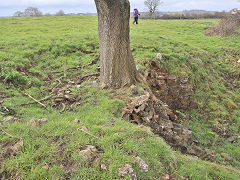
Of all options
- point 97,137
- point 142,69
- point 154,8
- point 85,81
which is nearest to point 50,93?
point 85,81

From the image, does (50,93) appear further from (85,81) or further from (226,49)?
(226,49)

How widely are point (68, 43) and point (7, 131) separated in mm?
8421

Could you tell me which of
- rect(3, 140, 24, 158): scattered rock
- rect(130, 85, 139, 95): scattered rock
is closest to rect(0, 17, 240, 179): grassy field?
rect(3, 140, 24, 158): scattered rock

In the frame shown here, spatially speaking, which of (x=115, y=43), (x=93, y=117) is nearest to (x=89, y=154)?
(x=93, y=117)

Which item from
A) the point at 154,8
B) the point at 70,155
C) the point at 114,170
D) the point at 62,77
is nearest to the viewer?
the point at 114,170

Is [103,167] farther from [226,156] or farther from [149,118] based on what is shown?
[226,156]

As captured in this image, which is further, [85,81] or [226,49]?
[226,49]

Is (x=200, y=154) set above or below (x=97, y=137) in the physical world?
below

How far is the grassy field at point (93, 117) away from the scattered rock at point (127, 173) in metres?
0.11

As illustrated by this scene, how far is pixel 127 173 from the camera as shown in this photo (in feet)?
9.53

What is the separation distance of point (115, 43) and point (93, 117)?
255cm

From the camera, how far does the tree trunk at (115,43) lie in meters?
5.36

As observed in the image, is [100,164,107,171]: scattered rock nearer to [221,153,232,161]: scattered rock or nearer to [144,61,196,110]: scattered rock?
[221,153,232,161]: scattered rock

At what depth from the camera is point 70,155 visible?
A: 3.22 metres
